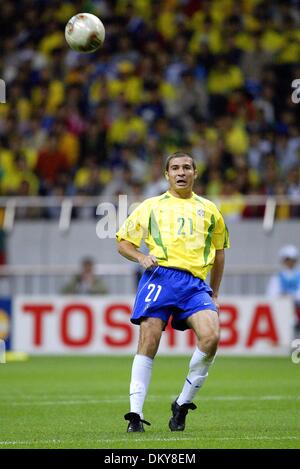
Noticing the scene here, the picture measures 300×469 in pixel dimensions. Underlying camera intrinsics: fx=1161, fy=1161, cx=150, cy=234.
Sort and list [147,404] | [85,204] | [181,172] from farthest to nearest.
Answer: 1. [85,204]
2. [147,404]
3. [181,172]

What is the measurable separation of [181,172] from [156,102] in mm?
13146

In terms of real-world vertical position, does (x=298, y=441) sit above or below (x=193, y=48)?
below

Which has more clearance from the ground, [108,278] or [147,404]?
[108,278]

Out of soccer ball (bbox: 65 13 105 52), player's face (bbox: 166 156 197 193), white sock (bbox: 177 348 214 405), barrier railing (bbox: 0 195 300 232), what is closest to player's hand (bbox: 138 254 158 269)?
player's face (bbox: 166 156 197 193)

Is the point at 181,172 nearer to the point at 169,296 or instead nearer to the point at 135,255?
the point at 135,255

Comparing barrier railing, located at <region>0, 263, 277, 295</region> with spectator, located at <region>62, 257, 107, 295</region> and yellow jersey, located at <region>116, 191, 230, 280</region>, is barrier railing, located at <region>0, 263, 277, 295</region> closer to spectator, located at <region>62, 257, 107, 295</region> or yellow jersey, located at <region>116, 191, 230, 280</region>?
spectator, located at <region>62, 257, 107, 295</region>

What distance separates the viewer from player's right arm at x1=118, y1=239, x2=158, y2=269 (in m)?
9.23

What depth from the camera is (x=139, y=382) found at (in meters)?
9.36

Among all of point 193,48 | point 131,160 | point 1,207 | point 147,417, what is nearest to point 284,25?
point 193,48

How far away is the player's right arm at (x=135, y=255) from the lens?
9.23m

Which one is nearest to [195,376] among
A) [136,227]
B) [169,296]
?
[169,296]

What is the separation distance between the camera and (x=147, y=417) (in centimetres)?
1083

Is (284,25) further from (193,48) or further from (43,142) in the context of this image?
(43,142)
